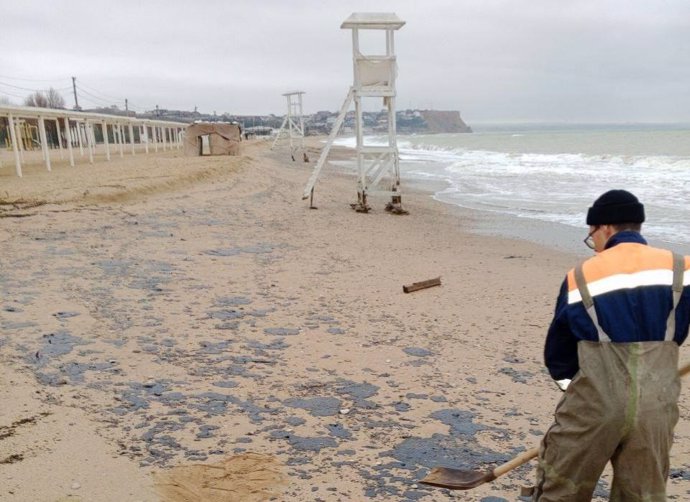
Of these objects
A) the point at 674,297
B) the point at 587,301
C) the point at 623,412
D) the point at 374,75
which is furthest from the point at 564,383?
the point at 374,75

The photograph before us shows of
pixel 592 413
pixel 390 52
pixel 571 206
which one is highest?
pixel 390 52

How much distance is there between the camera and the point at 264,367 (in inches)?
200

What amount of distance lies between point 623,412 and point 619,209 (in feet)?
2.83

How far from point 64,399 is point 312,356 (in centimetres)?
208

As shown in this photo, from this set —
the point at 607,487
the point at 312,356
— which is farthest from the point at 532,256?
the point at 607,487

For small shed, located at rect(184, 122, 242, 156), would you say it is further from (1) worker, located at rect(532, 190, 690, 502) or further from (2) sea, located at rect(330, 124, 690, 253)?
(1) worker, located at rect(532, 190, 690, 502)

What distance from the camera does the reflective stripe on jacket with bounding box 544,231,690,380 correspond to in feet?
7.54

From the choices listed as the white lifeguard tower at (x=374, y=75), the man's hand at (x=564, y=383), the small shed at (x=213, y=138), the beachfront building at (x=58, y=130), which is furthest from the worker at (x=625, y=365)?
the small shed at (x=213, y=138)

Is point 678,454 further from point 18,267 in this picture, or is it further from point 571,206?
point 571,206

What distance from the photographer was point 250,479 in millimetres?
3465

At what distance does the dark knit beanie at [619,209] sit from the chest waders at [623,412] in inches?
9.6

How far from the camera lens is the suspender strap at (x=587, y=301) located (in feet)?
7.61

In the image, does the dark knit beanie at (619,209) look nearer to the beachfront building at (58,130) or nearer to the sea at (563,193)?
the sea at (563,193)

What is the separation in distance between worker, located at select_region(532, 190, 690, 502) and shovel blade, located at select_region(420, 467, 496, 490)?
66 centimetres
